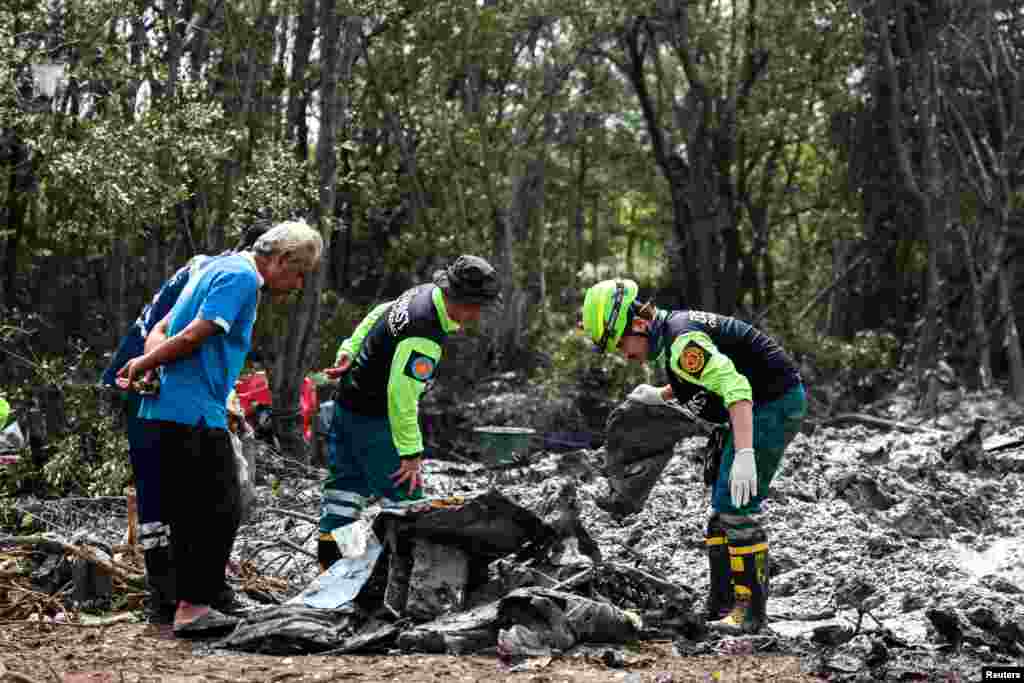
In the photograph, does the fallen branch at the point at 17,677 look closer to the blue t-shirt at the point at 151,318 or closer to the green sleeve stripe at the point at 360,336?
the blue t-shirt at the point at 151,318

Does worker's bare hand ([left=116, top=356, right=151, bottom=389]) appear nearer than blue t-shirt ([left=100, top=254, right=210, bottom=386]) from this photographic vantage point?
Yes

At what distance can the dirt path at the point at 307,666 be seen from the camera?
484 cm

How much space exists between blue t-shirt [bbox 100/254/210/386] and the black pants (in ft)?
1.52

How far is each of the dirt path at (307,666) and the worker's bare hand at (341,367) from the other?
1699mm

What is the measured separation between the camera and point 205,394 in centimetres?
542

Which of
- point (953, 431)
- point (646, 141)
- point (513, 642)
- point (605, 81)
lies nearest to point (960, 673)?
point (513, 642)

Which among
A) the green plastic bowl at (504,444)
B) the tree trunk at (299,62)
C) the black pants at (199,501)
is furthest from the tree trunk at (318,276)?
the black pants at (199,501)

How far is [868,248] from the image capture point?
21172 millimetres

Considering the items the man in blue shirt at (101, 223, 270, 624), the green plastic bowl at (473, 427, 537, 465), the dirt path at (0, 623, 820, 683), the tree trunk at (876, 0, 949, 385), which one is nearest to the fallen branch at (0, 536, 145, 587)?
the man in blue shirt at (101, 223, 270, 624)

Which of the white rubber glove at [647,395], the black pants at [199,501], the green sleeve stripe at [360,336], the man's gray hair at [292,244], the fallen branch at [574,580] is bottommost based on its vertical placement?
the fallen branch at [574,580]

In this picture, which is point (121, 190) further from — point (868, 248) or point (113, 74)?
point (868, 248)

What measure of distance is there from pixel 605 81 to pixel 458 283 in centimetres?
1811

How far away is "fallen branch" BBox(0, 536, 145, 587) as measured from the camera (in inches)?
241

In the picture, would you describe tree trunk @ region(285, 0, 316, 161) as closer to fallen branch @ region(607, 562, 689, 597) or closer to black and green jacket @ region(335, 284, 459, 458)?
black and green jacket @ region(335, 284, 459, 458)
